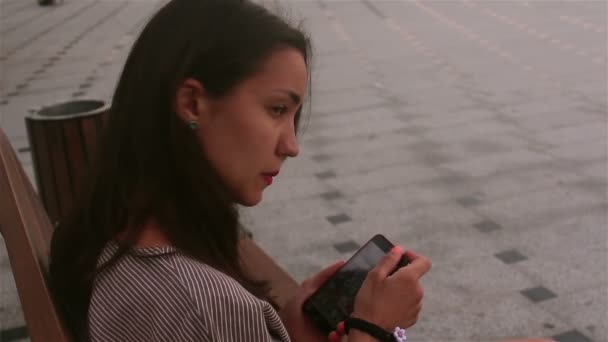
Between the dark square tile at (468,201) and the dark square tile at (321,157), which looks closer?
the dark square tile at (468,201)

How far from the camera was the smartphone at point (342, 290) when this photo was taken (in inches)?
48.4

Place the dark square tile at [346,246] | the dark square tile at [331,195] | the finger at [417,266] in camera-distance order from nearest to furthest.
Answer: the finger at [417,266] < the dark square tile at [346,246] < the dark square tile at [331,195]

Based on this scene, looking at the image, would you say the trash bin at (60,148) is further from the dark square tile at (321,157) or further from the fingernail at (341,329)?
the dark square tile at (321,157)

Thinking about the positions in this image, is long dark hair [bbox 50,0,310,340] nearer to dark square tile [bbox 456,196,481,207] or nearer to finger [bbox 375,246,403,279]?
finger [bbox 375,246,403,279]

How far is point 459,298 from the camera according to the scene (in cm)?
267

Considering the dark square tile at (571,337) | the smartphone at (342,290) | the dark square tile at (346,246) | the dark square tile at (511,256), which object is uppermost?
the smartphone at (342,290)

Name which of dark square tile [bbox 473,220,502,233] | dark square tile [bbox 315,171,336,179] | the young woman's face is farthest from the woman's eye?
dark square tile [bbox 315,171,336,179]

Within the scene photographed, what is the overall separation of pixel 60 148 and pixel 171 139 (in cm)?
156

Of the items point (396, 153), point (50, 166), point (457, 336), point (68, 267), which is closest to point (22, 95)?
point (396, 153)

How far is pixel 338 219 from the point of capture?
3430 millimetres

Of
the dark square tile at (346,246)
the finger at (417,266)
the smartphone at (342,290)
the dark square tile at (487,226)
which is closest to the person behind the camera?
the finger at (417,266)

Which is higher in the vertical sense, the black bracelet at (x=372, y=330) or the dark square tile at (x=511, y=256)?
the black bracelet at (x=372, y=330)

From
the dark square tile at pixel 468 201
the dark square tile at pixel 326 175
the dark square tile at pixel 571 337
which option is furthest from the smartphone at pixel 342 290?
the dark square tile at pixel 326 175

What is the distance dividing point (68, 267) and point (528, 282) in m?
2.08
